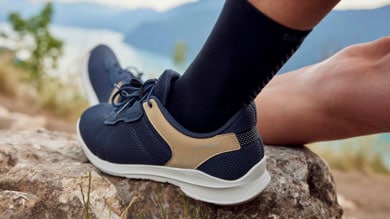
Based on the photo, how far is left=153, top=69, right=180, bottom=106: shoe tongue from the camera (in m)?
0.92

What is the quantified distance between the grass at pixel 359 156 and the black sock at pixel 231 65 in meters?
2.71

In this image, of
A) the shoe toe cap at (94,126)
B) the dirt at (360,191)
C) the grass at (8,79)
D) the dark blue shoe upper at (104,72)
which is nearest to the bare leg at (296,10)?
the shoe toe cap at (94,126)

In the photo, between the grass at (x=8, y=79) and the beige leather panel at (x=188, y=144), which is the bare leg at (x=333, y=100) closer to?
the beige leather panel at (x=188, y=144)

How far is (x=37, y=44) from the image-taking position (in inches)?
178

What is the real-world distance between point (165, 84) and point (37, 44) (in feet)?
12.4

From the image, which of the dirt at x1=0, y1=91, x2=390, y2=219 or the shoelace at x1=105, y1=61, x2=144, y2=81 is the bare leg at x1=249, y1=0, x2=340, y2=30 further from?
the dirt at x1=0, y1=91, x2=390, y2=219

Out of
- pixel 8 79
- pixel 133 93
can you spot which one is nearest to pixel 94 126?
pixel 133 93

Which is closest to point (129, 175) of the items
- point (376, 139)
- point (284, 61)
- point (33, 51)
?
point (284, 61)

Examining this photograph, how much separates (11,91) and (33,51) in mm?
424

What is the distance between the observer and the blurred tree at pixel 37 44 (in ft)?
14.8

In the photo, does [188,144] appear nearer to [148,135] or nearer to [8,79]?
[148,135]

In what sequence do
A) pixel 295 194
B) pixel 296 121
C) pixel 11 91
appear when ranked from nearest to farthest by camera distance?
pixel 295 194, pixel 296 121, pixel 11 91

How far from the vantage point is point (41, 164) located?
3.24ft

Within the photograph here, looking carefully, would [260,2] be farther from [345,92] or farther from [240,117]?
[345,92]
